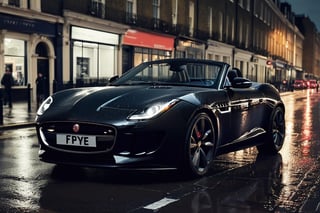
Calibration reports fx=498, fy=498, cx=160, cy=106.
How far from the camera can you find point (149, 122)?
528 cm

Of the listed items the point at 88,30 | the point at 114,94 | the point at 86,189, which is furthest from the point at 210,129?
the point at 88,30

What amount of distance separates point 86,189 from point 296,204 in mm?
2133

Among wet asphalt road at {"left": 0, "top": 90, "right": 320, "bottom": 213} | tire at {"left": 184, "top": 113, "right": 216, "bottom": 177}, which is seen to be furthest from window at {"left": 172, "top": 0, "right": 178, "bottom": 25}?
tire at {"left": 184, "top": 113, "right": 216, "bottom": 177}

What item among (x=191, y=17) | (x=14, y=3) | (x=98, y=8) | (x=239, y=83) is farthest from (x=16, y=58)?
(x=191, y=17)

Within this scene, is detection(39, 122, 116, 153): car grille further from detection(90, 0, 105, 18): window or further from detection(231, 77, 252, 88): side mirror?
detection(90, 0, 105, 18): window

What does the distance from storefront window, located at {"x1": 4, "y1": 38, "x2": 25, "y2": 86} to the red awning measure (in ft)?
25.8

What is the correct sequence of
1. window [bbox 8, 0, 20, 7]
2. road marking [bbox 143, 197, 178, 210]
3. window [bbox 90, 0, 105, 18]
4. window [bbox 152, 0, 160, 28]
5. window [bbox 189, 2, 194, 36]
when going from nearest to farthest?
road marking [bbox 143, 197, 178, 210]
window [bbox 8, 0, 20, 7]
window [bbox 90, 0, 105, 18]
window [bbox 152, 0, 160, 28]
window [bbox 189, 2, 194, 36]

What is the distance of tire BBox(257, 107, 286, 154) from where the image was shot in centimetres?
802

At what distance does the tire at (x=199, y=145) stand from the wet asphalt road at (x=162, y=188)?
152 millimetres

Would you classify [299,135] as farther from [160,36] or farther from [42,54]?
[160,36]

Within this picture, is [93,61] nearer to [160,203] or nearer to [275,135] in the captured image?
[275,135]

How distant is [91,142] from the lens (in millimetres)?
5324

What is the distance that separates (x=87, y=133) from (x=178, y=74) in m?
1.89

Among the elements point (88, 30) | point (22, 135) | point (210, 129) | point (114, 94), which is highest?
point (88, 30)
